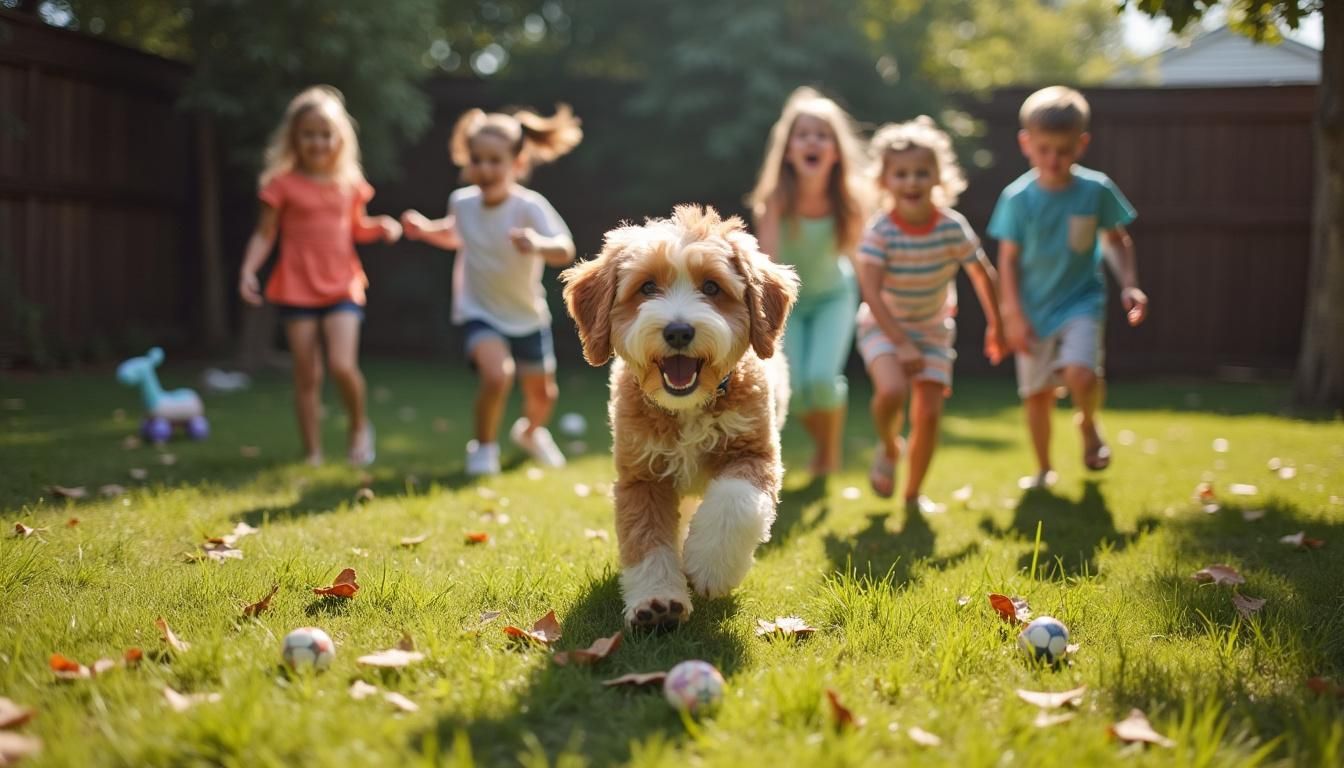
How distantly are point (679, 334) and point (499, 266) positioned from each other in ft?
11.6

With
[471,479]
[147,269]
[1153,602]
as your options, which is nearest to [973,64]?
[147,269]

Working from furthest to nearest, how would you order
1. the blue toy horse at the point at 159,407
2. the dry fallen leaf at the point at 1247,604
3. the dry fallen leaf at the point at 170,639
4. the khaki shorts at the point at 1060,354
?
the blue toy horse at the point at 159,407 → the khaki shorts at the point at 1060,354 → the dry fallen leaf at the point at 1247,604 → the dry fallen leaf at the point at 170,639

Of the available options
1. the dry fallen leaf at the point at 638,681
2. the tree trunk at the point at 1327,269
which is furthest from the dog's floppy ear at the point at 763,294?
the tree trunk at the point at 1327,269

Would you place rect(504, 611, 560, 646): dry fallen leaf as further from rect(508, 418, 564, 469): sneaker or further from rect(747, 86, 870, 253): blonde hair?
rect(747, 86, 870, 253): blonde hair

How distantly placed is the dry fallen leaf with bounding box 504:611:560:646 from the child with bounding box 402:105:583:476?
3.25 metres

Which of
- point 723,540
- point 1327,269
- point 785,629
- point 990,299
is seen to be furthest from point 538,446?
point 1327,269

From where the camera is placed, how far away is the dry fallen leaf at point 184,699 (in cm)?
224

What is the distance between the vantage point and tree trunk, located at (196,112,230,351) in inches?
463

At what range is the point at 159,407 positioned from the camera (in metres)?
6.75

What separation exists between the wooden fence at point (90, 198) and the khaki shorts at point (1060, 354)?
25.8 feet

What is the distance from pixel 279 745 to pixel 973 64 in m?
21.5

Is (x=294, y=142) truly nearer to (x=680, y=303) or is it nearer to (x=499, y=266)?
(x=499, y=266)

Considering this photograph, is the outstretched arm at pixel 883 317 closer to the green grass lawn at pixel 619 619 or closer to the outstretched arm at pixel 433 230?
the green grass lawn at pixel 619 619

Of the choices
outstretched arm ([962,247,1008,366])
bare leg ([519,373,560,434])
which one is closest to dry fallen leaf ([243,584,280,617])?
bare leg ([519,373,560,434])
